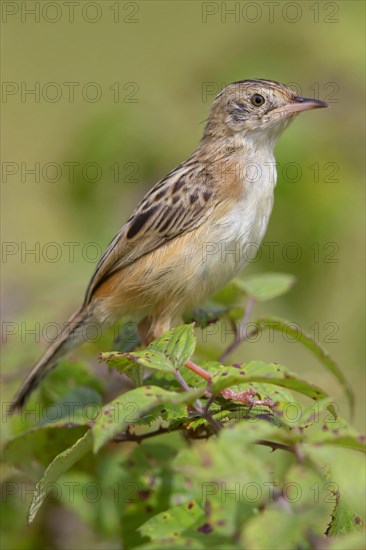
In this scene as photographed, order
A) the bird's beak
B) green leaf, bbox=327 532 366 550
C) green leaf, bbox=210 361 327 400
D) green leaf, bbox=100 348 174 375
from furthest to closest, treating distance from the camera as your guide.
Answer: the bird's beak
green leaf, bbox=100 348 174 375
green leaf, bbox=210 361 327 400
green leaf, bbox=327 532 366 550

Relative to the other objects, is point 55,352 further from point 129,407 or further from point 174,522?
point 174,522

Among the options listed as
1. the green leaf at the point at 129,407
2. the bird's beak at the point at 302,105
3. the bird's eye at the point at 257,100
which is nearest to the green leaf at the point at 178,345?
the green leaf at the point at 129,407

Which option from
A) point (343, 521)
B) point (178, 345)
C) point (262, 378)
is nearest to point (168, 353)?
point (178, 345)

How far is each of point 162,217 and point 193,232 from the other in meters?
0.19

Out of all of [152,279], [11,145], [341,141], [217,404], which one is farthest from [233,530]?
[11,145]

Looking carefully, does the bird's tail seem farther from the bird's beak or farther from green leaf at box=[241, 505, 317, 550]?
green leaf at box=[241, 505, 317, 550]

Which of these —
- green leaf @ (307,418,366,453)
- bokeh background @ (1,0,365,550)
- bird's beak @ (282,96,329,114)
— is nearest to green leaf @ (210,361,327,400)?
green leaf @ (307,418,366,453)

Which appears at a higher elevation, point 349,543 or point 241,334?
point 349,543

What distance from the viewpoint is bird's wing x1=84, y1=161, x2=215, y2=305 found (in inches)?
158

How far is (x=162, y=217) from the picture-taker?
13.3 ft

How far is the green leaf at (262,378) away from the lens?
193cm

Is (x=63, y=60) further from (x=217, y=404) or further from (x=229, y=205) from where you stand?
(x=217, y=404)

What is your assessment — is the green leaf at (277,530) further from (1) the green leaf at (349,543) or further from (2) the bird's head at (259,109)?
(2) the bird's head at (259,109)

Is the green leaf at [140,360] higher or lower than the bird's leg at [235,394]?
higher
